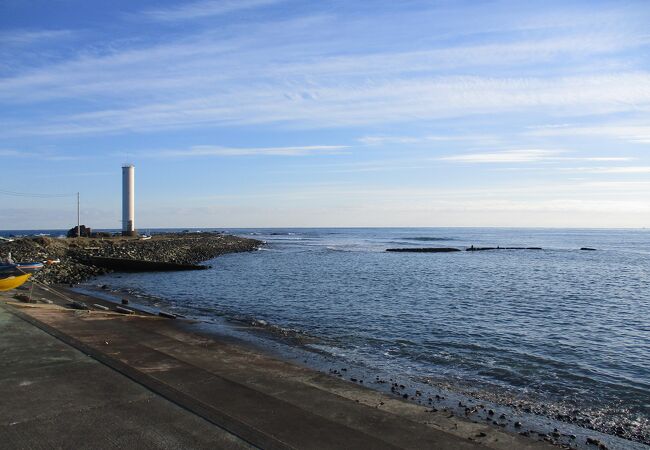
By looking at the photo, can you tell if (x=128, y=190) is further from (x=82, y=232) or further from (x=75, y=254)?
(x=75, y=254)

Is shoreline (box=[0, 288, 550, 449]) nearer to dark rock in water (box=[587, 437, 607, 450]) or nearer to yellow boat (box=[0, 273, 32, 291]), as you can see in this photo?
dark rock in water (box=[587, 437, 607, 450])

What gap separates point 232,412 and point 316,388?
2451mm

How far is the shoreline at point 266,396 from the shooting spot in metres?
6.98

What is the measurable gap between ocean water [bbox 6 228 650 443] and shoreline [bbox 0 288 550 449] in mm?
2578

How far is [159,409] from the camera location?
707cm

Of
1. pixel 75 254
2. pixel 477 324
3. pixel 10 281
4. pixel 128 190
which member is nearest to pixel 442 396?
pixel 477 324

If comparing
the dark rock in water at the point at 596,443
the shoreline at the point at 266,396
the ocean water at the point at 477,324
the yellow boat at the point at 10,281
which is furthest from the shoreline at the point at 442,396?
the yellow boat at the point at 10,281

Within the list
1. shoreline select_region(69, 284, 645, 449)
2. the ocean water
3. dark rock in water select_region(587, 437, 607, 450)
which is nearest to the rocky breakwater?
the ocean water

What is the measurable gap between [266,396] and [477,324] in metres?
12.1

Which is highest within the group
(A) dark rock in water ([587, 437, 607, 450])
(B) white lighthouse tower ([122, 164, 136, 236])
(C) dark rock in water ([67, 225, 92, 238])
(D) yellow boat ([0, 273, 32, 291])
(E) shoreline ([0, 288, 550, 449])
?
(B) white lighthouse tower ([122, 164, 136, 236])

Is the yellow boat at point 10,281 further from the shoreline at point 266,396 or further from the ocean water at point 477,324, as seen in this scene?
the ocean water at point 477,324

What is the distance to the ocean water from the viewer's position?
11133mm

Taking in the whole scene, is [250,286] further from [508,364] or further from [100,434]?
[100,434]

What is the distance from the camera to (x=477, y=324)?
60.1 feet
